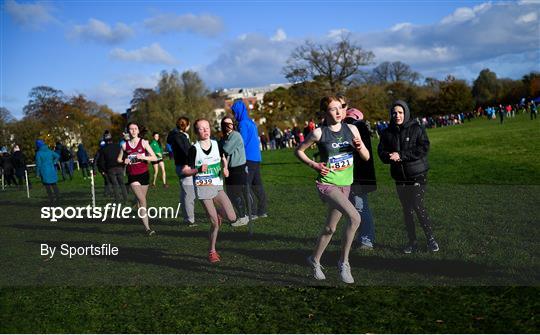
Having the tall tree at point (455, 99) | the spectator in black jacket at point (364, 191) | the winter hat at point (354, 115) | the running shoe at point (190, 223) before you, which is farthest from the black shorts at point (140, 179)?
the tall tree at point (455, 99)

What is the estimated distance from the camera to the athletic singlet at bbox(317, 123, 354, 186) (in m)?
6.58

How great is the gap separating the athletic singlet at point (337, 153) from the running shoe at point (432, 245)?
141cm

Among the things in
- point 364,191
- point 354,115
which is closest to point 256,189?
point 354,115

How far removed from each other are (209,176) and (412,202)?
9.02ft

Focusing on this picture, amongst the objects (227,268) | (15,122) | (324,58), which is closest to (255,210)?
(227,268)

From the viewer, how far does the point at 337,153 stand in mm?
6605

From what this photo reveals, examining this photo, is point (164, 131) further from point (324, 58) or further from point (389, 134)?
point (389, 134)

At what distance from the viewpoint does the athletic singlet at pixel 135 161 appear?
9672mm

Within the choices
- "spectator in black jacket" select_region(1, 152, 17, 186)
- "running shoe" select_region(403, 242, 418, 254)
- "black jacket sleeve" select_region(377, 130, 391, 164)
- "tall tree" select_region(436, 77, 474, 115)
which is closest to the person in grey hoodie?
"black jacket sleeve" select_region(377, 130, 391, 164)

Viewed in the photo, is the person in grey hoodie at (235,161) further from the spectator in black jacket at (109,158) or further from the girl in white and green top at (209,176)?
the spectator in black jacket at (109,158)

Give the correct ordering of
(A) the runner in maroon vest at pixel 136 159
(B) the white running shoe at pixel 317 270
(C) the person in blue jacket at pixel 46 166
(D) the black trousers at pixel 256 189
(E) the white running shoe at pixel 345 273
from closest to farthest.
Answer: (E) the white running shoe at pixel 345 273
(B) the white running shoe at pixel 317 270
(D) the black trousers at pixel 256 189
(A) the runner in maroon vest at pixel 136 159
(C) the person in blue jacket at pixel 46 166

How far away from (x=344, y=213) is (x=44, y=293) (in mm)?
4106

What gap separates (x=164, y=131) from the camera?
7725 cm

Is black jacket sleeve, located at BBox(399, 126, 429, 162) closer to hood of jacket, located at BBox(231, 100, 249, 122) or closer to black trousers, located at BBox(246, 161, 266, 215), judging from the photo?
black trousers, located at BBox(246, 161, 266, 215)
